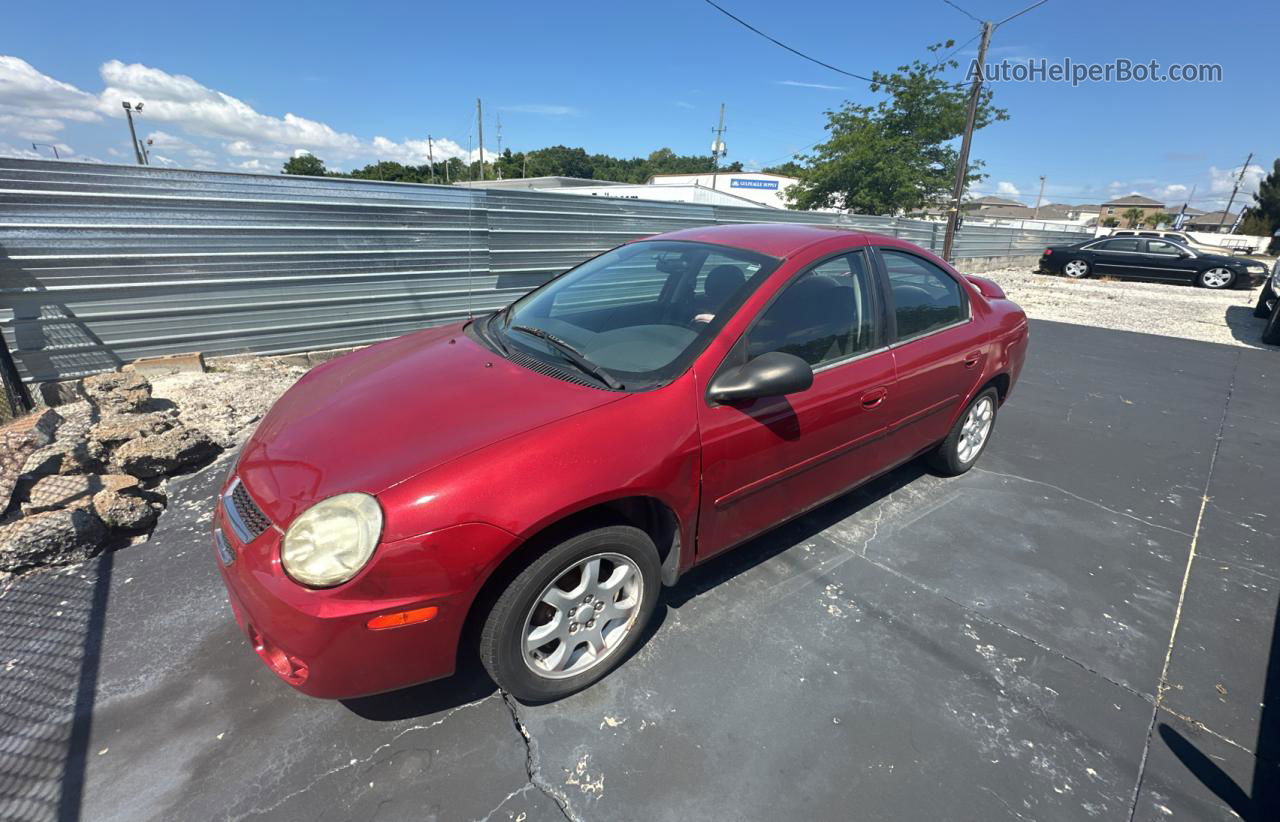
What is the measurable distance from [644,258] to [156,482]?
3284 mm

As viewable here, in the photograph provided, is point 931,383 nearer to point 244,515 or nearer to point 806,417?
point 806,417

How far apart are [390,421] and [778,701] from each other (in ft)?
5.59

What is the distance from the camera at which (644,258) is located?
2945 millimetres

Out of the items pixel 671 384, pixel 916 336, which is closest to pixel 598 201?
pixel 916 336

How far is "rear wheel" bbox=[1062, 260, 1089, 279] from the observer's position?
16.7 metres

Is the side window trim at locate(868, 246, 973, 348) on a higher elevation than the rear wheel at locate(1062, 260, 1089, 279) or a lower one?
higher

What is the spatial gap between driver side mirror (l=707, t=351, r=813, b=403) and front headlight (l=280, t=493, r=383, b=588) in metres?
1.19

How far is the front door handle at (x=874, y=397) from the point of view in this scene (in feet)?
8.58

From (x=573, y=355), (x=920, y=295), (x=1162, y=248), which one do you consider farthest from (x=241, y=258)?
(x=1162, y=248)

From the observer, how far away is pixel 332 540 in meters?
1.59

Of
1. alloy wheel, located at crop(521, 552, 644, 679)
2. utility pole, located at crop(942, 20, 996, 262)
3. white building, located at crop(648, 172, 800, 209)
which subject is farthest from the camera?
white building, located at crop(648, 172, 800, 209)

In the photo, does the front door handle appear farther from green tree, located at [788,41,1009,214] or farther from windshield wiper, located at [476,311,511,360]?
green tree, located at [788,41,1009,214]

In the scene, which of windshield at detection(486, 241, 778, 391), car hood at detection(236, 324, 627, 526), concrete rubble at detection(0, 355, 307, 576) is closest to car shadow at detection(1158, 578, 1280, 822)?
windshield at detection(486, 241, 778, 391)

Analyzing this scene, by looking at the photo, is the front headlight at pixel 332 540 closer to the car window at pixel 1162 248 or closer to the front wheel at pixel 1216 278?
the car window at pixel 1162 248
